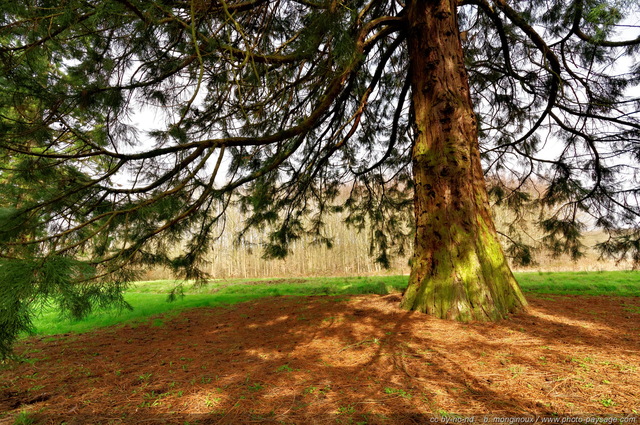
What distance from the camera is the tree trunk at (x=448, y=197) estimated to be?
2992 millimetres

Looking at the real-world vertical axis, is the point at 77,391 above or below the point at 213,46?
below

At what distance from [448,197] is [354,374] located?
2211 millimetres

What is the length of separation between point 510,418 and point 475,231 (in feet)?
6.88

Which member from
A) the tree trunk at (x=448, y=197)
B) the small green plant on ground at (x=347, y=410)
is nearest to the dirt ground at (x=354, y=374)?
the small green plant on ground at (x=347, y=410)

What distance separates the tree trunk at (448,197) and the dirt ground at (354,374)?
0.26 metres

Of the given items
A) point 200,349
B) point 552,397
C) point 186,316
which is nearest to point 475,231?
point 552,397

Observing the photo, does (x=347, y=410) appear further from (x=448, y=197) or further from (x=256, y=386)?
(x=448, y=197)

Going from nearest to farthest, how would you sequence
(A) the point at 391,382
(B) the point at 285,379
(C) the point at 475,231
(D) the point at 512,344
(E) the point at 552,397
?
(E) the point at 552,397
(A) the point at 391,382
(B) the point at 285,379
(D) the point at 512,344
(C) the point at 475,231

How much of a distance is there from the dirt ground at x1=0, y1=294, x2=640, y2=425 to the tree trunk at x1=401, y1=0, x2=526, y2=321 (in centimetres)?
26

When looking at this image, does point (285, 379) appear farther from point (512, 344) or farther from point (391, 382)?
point (512, 344)

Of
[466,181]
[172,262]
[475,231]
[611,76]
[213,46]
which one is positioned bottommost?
[172,262]

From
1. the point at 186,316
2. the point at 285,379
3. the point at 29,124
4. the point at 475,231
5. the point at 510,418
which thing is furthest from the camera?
the point at 186,316

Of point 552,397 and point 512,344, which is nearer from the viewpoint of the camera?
point 552,397

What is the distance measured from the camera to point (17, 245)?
6.45 ft
